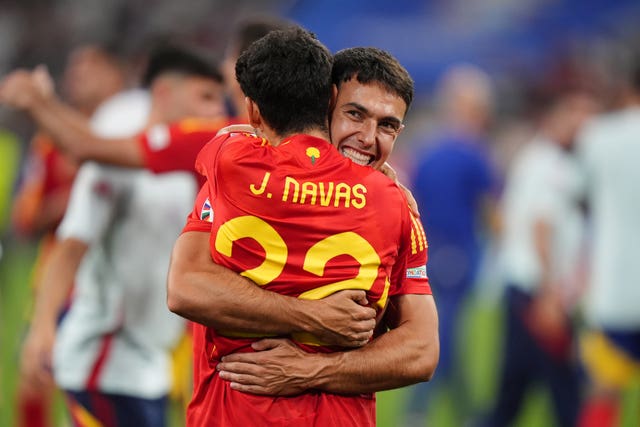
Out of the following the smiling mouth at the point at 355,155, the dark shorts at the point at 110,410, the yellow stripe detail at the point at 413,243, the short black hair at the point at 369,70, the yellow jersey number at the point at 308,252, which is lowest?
the dark shorts at the point at 110,410

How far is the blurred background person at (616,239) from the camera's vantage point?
22.1ft

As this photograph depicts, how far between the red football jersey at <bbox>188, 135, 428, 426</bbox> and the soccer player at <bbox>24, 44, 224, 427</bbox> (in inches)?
71.8

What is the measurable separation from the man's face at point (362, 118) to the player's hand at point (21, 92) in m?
1.79

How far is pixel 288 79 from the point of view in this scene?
298 centimetres

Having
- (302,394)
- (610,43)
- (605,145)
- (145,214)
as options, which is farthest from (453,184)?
(610,43)

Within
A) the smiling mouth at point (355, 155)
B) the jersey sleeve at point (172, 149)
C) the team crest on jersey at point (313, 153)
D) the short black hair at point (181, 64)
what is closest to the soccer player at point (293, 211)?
the team crest on jersey at point (313, 153)

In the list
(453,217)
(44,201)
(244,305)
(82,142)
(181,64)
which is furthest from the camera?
(453,217)

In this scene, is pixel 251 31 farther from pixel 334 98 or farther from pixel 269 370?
pixel 269 370

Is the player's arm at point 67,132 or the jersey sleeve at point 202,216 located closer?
the jersey sleeve at point 202,216

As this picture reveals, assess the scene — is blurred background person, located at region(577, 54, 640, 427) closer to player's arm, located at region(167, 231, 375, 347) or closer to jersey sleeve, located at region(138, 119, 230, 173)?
jersey sleeve, located at region(138, 119, 230, 173)

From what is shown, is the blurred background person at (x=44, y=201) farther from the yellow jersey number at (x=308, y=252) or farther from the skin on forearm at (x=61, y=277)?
the yellow jersey number at (x=308, y=252)

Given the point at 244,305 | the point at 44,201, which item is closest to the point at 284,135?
the point at 244,305

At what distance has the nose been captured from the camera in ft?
10.3

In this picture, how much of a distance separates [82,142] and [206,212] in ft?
5.01
